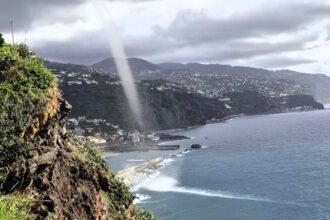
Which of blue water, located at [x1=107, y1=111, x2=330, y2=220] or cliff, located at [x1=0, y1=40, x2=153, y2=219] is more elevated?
cliff, located at [x1=0, y1=40, x2=153, y2=219]

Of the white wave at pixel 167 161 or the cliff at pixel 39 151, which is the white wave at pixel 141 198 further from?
the cliff at pixel 39 151

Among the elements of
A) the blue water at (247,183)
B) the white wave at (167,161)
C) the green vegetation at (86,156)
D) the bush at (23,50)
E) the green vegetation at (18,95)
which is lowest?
the blue water at (247,183)

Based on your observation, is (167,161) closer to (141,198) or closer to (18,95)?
(141,198)

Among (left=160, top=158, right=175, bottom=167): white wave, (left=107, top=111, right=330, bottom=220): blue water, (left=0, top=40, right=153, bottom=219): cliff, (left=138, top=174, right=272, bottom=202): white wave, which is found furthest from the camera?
(left=160, top=158, right=175, bottom=167): white wave

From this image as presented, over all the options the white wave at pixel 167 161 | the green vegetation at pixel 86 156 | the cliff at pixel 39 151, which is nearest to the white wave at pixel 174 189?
the white wave at pixel 167 161

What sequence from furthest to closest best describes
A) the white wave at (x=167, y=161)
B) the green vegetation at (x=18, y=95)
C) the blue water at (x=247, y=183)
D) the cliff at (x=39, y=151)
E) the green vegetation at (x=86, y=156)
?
the white wave at (x=167, y=161)
the blue water at (x=247, y=183)
the green vegetation at (x=86, y=156)
the green vegetation at (x=18, y=95)
the cliff at (x=39, y=151)

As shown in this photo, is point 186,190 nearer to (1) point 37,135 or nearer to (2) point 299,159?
(2) point 299,159

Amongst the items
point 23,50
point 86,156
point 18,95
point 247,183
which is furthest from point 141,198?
point 18,95

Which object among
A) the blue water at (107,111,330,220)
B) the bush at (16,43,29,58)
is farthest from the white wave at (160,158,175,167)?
the bush at (16,43,29,58)

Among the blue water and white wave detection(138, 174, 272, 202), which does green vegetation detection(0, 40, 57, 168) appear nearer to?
the blue water
